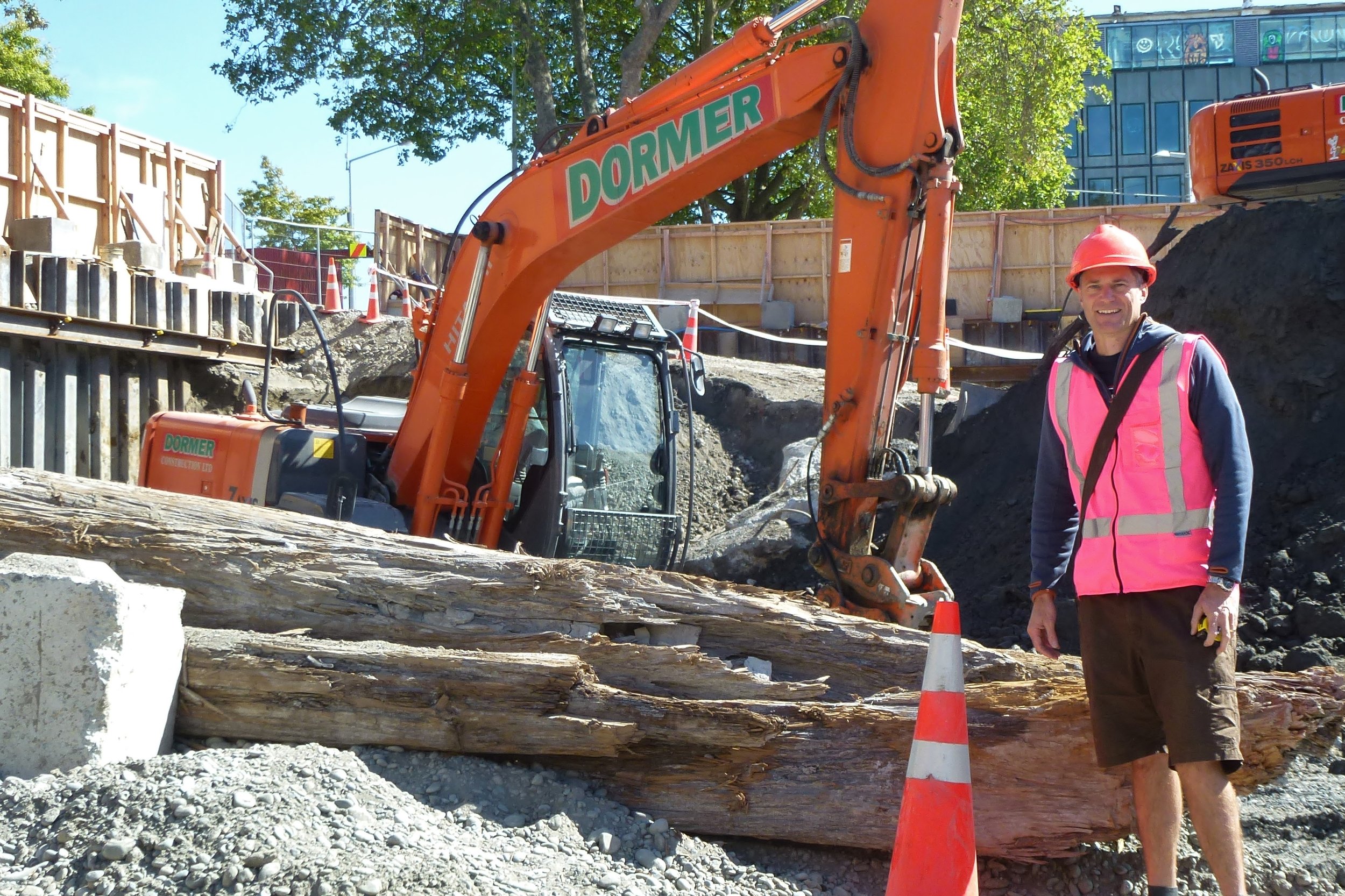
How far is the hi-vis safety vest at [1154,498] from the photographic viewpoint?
3148 millimetres

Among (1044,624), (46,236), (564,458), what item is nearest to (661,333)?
(564,458)

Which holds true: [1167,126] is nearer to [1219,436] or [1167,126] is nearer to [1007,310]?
[1007,310]

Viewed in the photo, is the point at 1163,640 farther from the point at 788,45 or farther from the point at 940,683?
the point at 788,45

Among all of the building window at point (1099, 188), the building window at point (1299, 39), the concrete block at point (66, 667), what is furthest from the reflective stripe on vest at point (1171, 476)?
the building window at point (1299, 39)

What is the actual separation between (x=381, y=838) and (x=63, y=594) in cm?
118

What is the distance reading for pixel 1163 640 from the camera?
314cm

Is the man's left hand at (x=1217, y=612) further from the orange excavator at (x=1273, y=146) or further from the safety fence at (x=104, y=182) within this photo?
the safety fence at (x=104, y=182)

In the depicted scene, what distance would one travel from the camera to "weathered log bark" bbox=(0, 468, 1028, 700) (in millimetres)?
3912

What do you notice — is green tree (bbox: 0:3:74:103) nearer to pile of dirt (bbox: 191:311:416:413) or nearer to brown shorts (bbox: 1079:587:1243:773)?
pile of dirt (bbox: 191:311:416:413)

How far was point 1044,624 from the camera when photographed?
140 inches

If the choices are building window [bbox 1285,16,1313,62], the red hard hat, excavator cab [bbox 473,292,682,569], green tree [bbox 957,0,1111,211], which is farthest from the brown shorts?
building window [bbox 1285,16,1313,62]

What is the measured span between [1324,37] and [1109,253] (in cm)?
4861

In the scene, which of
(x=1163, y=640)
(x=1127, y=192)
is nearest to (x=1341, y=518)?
(x=1163, y=640)

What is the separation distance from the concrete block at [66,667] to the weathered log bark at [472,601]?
2.56 feet
